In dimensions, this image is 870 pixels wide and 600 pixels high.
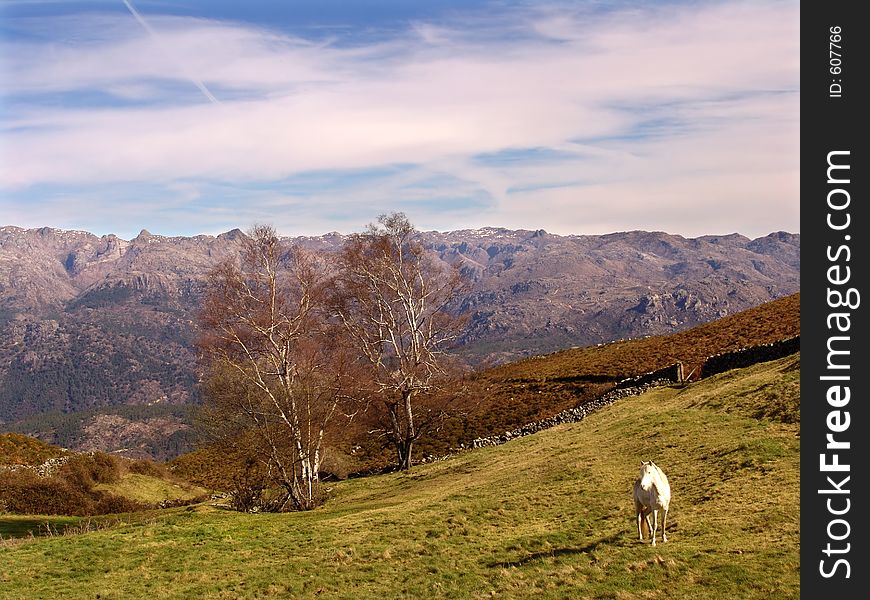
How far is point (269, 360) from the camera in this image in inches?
1297

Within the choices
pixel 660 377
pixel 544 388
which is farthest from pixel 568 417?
pixel 544 388

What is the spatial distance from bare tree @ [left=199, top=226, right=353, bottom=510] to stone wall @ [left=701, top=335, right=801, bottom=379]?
30.1 meters

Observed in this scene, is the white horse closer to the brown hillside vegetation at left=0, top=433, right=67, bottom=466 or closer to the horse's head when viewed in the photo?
the horse's head

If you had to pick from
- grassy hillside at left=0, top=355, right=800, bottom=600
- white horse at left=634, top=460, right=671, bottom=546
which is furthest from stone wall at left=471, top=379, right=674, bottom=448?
white horse at left=634, top=460, right=671, bottom=546

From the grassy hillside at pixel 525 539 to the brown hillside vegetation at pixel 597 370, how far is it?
21.7 meters

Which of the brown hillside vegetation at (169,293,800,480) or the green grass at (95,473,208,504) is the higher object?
the brown hillside vegetation at (169,293,800,480)

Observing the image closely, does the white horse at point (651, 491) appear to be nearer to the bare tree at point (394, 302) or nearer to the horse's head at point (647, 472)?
the horse's head at point (647, 472)

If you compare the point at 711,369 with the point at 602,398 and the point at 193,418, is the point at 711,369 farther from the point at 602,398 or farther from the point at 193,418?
the point at 193,418

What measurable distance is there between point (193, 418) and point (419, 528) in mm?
19067

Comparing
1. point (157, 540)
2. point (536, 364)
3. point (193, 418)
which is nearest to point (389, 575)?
point (157, 540)

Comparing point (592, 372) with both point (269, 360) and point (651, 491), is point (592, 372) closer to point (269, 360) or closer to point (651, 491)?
point (269, 360)

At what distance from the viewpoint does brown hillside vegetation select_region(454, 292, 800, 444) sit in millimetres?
55781

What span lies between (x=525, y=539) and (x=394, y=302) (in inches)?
953
